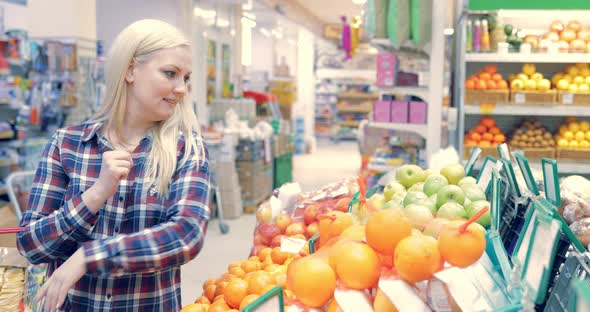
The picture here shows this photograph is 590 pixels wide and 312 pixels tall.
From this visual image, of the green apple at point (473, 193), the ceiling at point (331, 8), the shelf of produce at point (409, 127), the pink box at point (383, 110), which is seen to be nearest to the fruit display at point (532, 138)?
the shelf of produce at point (409, 127)

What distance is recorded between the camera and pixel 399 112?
529 centimetres

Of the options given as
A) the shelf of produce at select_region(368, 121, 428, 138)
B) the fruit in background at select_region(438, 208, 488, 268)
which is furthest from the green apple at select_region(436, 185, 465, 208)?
the shelf of produce at select_region(368, 121, 428, 138)

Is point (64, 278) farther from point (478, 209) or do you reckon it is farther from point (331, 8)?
point (331, 8)

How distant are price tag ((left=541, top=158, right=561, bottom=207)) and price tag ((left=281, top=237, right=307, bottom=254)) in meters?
1.04

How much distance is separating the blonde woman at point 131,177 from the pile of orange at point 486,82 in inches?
149

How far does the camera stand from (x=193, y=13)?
9.32 m

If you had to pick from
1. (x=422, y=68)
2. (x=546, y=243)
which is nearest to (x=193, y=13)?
(x=422, y=68)

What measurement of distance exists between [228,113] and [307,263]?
7.84m

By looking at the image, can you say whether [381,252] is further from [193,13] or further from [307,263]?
[193,13]

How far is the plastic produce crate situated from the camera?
1329 mm

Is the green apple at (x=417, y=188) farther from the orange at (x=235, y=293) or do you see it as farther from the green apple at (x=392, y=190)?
the orange at (x=235, y=293)

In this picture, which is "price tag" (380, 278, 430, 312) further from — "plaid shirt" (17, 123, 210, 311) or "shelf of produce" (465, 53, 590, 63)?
"shelf of produce" (465, 53, 590, 63)

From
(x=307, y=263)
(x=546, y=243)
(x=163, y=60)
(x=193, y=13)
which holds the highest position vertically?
(x=193, y=13)

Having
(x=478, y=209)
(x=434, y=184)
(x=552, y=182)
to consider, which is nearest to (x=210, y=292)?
(x=434, y=184)
